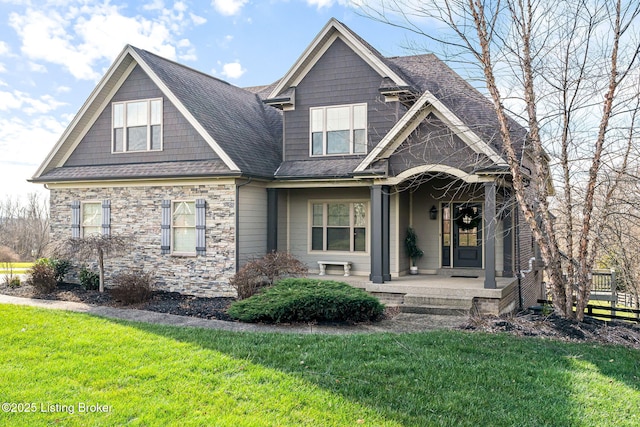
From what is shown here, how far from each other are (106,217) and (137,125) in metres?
2.73

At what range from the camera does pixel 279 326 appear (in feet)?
30.2

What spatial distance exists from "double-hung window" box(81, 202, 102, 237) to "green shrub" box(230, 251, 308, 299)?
5337mm

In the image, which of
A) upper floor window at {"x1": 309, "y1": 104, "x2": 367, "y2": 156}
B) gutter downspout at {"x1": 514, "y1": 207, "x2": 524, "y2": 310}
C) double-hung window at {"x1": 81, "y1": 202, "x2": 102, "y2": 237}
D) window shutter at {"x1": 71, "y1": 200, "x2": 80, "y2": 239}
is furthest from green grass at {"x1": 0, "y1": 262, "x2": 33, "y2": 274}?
gutter downspout at {"x1": 514, "y1": 207, "x2": 524, "y2": 310}

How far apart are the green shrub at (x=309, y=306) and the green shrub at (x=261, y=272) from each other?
1.46 metres

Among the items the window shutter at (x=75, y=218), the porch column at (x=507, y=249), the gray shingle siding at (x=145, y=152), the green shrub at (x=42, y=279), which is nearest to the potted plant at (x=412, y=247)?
the porch column at (x=507, y=249)

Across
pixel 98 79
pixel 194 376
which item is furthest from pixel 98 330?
pixel 98 79

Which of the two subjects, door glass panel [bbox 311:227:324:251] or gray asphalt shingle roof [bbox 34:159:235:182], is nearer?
gray asphalt shingle roof [bbox 34:159:235:182]

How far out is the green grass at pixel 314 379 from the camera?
5.01m

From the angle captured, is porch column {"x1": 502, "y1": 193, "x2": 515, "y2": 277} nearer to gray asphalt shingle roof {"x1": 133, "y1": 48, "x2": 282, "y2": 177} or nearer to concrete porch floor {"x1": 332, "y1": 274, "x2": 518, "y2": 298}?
concrete porch floor {"x1": 332, "y1": 274, "x2": 518, "y2": 298}

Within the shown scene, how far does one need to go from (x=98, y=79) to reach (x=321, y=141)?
6.51 m

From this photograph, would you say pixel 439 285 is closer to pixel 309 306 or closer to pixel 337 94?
pixel 309 306

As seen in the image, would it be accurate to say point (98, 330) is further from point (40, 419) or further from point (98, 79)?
point (98, 79)

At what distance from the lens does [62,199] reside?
49.0 ft

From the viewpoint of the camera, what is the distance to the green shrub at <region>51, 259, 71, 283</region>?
14.2 meters
